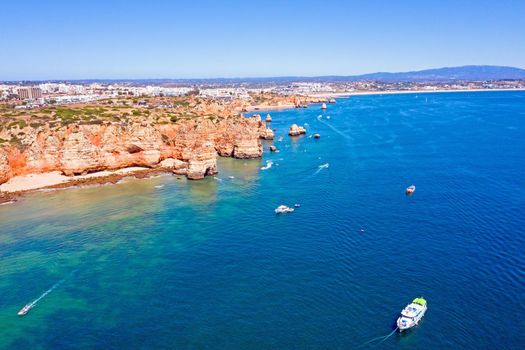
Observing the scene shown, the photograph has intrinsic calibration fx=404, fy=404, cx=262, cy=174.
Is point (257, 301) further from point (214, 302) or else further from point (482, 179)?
point (482, 179)

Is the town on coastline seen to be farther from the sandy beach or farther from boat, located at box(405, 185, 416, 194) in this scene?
boat, located at box(405, 185, 416, 194)

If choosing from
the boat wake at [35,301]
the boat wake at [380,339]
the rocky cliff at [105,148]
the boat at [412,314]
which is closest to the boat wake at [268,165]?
the rocky cliff at [105,148]

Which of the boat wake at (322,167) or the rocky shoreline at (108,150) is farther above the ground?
the rocky shoreline at (108,150)

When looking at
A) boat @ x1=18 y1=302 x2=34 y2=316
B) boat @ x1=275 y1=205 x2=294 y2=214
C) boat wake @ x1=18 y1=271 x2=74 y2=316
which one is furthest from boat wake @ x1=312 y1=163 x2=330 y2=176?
boat @ x1=18 y1=302 x2=34 y2=316

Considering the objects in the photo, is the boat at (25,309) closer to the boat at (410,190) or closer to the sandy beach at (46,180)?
the sandy beach at (46,180)

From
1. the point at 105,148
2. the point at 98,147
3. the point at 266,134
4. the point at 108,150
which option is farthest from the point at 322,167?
the point at 98,147

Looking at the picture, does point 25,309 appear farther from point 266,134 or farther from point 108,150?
point 266,134
